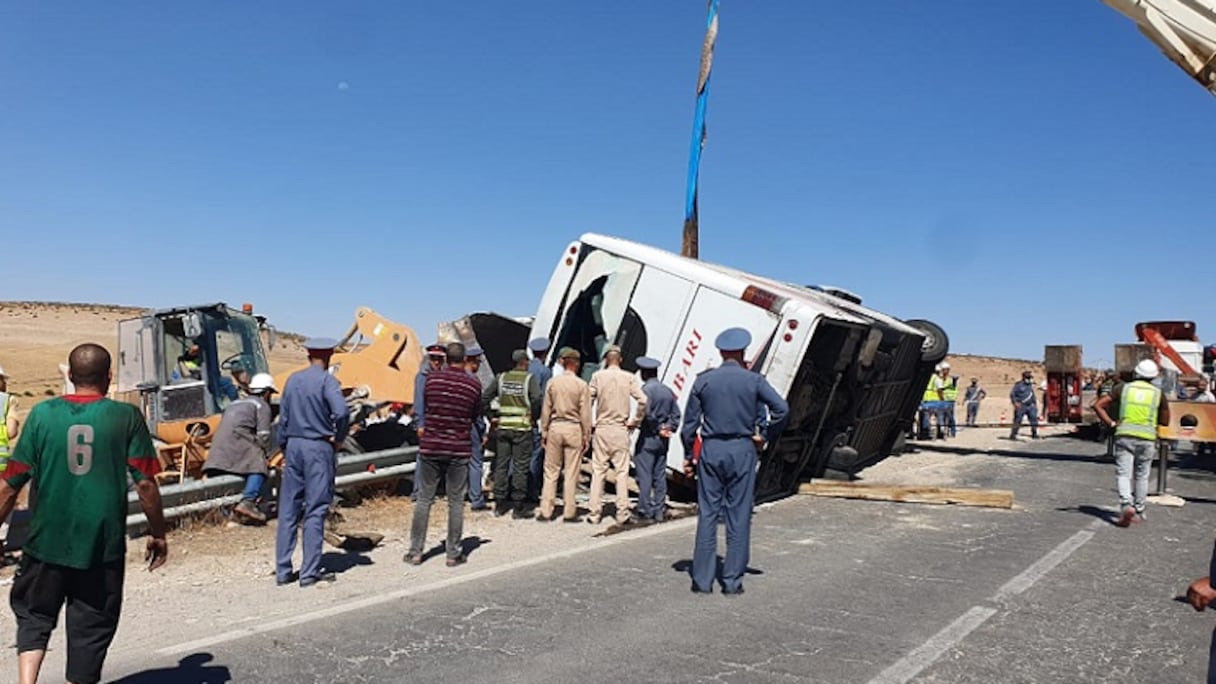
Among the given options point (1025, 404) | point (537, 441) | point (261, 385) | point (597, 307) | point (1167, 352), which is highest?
point (597, 307)

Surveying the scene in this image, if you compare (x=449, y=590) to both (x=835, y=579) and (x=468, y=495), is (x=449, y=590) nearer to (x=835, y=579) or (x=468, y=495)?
(x=835, y=579)

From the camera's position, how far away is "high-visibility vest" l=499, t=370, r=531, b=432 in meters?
9.44

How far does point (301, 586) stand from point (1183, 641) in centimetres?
560

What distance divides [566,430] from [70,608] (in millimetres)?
5645

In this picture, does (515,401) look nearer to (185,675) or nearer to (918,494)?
(918,494)

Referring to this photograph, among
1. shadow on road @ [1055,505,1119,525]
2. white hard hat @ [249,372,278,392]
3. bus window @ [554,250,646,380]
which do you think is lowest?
shadow on road @ [1055,505,1119,525]

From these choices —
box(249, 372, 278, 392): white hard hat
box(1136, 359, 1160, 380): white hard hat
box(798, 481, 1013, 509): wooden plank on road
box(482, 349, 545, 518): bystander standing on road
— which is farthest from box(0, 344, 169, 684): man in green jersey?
box(1136, 359, 1160, 380): white hard hat

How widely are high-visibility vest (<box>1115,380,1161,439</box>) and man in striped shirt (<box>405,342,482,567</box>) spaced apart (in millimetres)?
6629

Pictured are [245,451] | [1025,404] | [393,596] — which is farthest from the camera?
[1025,404]

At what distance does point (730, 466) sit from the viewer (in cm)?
625

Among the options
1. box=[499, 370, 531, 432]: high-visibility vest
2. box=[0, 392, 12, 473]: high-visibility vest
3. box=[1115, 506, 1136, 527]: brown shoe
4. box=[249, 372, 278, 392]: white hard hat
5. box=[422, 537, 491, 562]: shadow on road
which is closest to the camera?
box=[0, 392, 12, 473]: high-visibility vest

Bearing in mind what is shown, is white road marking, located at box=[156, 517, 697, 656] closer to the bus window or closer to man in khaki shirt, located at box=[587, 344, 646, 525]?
man in khaki shirt, located at box=[587, 344, 646, 525]

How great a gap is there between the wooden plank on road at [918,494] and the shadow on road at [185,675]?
7789mm

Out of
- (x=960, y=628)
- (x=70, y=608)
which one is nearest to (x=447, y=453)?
(x=70, y=608)
